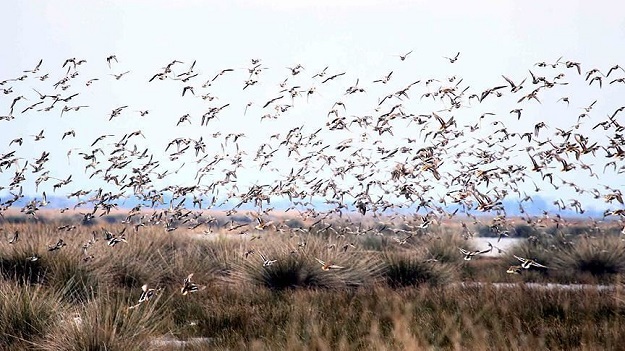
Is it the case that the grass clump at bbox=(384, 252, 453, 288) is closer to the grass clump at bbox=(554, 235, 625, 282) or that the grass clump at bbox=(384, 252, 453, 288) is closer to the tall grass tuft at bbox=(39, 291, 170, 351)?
the grass clump at bbox=(554, 235, 625, 282)

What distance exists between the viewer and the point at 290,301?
601 inches

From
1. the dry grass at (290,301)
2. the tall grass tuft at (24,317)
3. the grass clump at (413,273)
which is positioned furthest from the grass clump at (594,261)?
the tall grass tuft at (24,317)

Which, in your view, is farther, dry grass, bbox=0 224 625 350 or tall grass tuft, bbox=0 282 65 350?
tall grass tuft, bbox=0 282 65 350

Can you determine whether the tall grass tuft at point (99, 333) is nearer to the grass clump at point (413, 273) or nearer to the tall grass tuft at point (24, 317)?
the tall grass tuft at point (24, 317)

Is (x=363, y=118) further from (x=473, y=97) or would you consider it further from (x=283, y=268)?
(x=283, y=268)

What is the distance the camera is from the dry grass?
1104 centimetres

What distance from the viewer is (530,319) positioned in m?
13.4

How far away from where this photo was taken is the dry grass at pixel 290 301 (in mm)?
11039

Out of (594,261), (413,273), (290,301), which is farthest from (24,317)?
(594,261)

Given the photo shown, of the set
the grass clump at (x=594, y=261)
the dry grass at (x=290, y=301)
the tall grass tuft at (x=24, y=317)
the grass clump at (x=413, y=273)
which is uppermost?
the tall grass tuft at (x=24, y=317)

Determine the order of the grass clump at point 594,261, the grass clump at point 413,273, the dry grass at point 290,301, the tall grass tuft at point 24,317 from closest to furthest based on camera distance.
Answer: the dry grass at point 290,301 → the tall grass tuft at point 24,317 → the grass clump at point 413,273 → the grass clump at point 594,261

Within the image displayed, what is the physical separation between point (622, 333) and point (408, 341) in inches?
148

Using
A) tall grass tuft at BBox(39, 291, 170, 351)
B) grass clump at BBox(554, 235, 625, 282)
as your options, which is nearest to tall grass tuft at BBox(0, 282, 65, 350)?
tall grass tuft at BBox(39, 291, 170, 351)

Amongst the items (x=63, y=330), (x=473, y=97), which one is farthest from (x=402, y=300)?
(x=63, y=330)
